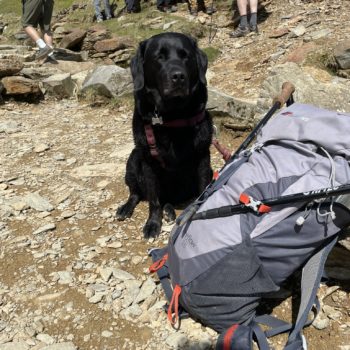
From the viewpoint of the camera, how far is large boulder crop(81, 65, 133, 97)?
6378 mm

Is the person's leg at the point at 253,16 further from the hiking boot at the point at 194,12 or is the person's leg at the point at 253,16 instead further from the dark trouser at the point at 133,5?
the dark trouser at the point at 133,5

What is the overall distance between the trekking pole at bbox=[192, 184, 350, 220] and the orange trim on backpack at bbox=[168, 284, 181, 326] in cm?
43

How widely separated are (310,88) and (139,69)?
6.77ft

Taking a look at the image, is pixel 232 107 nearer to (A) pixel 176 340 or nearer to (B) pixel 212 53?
(A) pixel 176 340

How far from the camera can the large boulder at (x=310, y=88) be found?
4145 mm

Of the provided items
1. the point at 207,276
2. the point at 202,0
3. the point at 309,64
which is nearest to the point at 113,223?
the point at 207,276

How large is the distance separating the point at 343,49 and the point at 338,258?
410 centimetres

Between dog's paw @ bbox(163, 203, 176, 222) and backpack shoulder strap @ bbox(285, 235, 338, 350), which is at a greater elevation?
backpack shoulder strap @ bbox(285, 235, 338, 350)

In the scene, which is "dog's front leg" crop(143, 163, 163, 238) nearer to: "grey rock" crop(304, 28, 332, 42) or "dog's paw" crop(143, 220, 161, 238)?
"dog's paw" crop(143, 220, 161, 238)

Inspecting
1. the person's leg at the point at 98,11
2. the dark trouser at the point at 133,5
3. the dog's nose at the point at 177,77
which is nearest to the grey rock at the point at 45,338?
the dog's nose at the point at 177,77

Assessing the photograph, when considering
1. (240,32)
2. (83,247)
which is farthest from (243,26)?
(83,247)

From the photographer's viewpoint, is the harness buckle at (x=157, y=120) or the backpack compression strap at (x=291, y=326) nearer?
the backpack compression strap at (x=291, y=326)

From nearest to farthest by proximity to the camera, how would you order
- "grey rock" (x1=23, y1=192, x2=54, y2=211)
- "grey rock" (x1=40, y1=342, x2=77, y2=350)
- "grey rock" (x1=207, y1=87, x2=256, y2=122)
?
"grey rock" (x1=40, y1=342, x2=77, y2=350)
"grey rock" (x1=23, y1=192, x2=54, y2=211)
"grey rock" (x1=207, y1=87, x2=256, y2=122)

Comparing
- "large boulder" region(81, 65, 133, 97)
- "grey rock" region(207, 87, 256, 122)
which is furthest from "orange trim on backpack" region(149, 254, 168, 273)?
"large boulder" region(81, 65, 133, 97)
